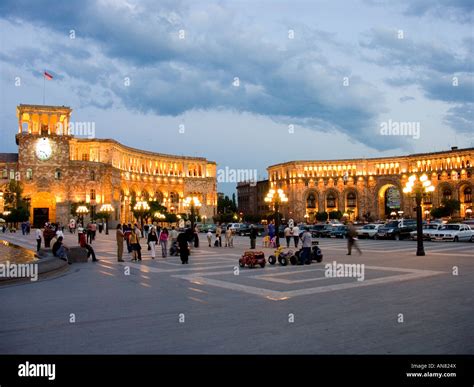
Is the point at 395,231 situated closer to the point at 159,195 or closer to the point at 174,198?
the point at 159,195

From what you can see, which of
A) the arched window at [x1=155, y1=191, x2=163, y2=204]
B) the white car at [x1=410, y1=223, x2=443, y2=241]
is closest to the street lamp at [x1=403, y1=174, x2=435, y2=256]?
the white car at [x1=410, y1=223, x2=443, y2=241]

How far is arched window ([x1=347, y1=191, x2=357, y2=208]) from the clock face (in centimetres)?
7200

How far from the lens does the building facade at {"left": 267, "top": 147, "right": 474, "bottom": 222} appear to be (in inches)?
4343

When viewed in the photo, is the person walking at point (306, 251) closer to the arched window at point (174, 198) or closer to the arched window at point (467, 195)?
the arched window at point (467, 195)

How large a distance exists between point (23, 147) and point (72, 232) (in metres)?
28.5

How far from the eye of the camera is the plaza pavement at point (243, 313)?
22.1ft

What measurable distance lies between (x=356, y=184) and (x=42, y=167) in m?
74.3

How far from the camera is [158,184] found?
107 meters

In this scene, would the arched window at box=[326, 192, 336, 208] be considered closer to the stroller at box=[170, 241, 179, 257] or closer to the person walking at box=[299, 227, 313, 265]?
→ the stroller at box=[170, 241, 179, 257]

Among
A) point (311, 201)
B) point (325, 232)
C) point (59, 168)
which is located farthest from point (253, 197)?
point (325, 232)

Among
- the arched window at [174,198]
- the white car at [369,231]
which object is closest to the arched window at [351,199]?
the arched window at [174,198]

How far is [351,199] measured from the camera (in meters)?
119
